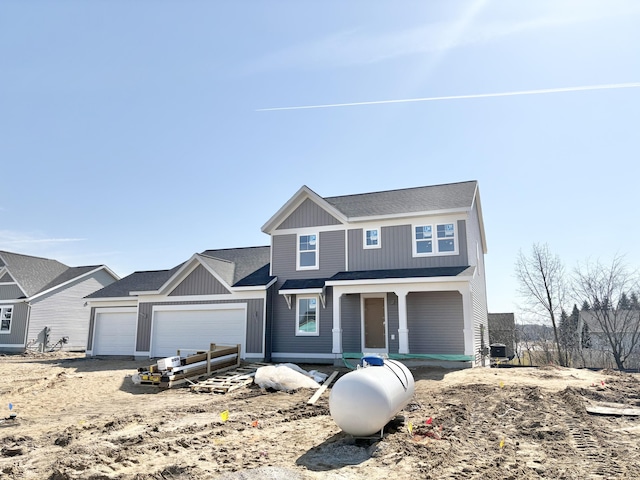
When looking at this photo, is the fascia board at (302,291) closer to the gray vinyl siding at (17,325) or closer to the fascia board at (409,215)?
the fascia board at (409,215)

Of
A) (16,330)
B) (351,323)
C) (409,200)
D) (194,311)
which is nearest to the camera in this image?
(351,323)

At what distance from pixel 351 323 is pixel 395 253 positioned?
3439 mm

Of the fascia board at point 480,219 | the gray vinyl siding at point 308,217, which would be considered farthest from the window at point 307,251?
the fascia board at point 480,219

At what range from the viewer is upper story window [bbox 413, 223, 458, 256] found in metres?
17.5

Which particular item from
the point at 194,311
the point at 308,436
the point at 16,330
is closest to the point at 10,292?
the point at 16,330

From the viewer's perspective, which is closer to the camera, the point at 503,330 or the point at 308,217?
the point at 308,217

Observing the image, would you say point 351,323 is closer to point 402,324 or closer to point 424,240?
point 402,324

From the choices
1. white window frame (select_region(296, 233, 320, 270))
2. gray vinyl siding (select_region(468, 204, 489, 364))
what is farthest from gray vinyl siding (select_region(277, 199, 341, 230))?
gray vinyl siding (select_region(468, 204, 489, 364))

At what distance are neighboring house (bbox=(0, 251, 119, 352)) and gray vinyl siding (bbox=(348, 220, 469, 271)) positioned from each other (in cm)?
2085

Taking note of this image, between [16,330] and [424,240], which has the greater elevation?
[424,240]

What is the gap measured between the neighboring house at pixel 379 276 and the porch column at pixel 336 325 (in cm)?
4

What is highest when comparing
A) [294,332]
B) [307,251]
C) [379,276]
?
[307,251]

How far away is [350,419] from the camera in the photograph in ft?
22.6

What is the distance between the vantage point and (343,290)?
17.6 metres
